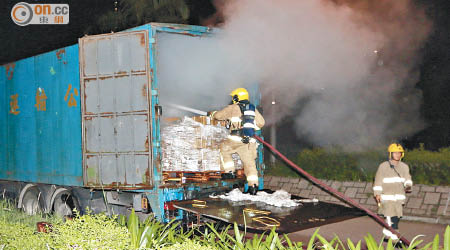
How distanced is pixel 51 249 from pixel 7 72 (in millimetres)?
6962

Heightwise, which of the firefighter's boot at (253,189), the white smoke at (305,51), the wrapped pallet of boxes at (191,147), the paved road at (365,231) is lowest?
the paved road at (365,231)

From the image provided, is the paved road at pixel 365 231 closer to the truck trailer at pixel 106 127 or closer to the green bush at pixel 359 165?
the green bush at pixel 359 165

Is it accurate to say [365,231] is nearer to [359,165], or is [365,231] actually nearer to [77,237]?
[359,165]

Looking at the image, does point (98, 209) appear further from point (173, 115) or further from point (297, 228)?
point (297, 228)

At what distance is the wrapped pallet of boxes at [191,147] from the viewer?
27.2ft

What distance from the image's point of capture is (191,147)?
8578mm

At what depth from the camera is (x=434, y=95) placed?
1520 centimetres

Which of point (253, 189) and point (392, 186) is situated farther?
point (253, 189)

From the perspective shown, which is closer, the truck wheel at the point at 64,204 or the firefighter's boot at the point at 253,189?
the firefighter's boot at the point at 253,189

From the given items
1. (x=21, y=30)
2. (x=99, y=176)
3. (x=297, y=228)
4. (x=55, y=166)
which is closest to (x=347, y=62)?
(x=297, y=228)

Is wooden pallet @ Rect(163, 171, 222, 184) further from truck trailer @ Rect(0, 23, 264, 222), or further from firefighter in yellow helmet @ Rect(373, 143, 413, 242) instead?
firefighter in yellow helmet @ Rect(373, 143, 413, 242)

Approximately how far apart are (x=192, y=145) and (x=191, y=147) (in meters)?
0.04

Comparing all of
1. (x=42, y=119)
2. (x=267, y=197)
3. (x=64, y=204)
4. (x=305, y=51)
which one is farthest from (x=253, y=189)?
(x=42, y=119)

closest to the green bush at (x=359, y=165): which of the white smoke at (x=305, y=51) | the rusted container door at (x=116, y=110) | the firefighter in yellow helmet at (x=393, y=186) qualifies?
the white smoke at (x=305, y=51)
